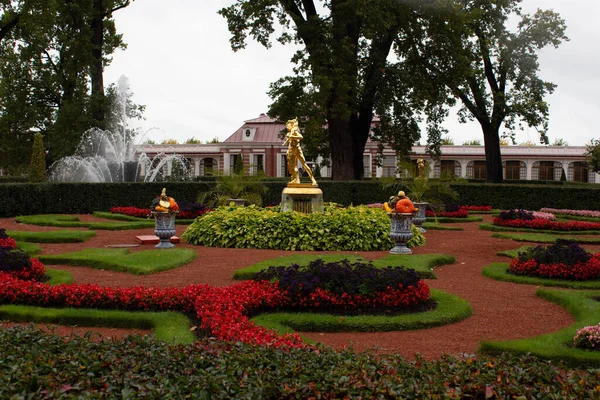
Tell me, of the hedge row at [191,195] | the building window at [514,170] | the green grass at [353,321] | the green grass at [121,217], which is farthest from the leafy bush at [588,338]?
the building window at [514,170]

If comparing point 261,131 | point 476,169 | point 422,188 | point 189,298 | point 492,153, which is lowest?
point 189,298

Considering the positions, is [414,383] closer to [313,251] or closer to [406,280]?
[406,280]

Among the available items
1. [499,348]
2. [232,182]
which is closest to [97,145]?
[232,182]

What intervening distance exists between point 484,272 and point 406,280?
3095 millimetres

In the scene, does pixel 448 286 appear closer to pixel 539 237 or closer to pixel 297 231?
pixel 297 231

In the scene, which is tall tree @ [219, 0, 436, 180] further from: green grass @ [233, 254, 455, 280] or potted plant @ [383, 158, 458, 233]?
green grass @ [233, 254, 455, 280]

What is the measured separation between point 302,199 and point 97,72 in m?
18.1

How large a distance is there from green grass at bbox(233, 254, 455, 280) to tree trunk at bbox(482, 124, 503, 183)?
19.9m

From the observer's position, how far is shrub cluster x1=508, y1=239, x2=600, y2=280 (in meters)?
9.30

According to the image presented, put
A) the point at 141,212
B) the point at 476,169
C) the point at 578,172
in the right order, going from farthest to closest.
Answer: the point at 476,169 < the point at 578,172 < the point at 141,212

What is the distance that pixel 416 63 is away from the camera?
82.3 ft

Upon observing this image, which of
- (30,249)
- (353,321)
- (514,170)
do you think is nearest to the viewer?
(353,321)

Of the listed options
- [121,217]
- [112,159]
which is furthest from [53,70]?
[121,217]

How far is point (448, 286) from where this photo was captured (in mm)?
8945
